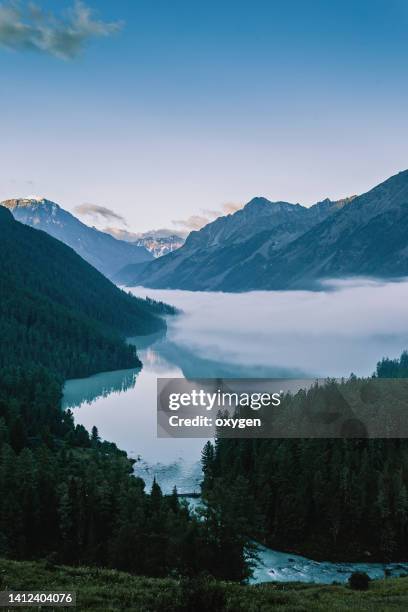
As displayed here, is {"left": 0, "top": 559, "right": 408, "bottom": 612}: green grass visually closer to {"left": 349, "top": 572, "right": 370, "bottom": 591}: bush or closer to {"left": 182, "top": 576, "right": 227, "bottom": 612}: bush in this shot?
{"left": 182, "top": 576, "right": 227, "bottom": 612}: bush

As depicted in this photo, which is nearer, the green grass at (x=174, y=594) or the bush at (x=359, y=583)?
the green grass at (x=174, y=594)

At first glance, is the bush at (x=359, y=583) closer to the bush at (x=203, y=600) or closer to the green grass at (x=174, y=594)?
the green grass at (x=174, y=594)

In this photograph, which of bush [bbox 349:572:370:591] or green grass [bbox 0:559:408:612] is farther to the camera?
bush [bbox 349:572:370:591]

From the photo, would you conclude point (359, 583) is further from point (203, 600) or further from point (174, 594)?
point (203, 600)

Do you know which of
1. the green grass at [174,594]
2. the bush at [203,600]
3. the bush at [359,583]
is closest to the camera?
the bush at [203,600]

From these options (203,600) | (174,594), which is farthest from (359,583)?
(203,600)

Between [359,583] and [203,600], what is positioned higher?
[203,600]

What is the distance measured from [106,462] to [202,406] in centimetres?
7410

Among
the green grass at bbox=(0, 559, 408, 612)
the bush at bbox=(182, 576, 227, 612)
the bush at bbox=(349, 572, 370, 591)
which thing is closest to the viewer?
the bush at bbox=(182, 576, 227, 612)

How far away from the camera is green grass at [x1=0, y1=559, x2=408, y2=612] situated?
96.8 ft

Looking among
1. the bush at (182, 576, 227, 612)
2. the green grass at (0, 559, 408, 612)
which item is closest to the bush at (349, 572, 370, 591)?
the green grass at (0, 559, 408, 612)

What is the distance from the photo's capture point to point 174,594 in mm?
Result: 32438

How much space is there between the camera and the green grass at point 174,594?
96.8 feet

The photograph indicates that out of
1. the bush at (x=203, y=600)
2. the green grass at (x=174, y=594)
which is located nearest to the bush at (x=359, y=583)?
the green grass at (x=174, y=594)
